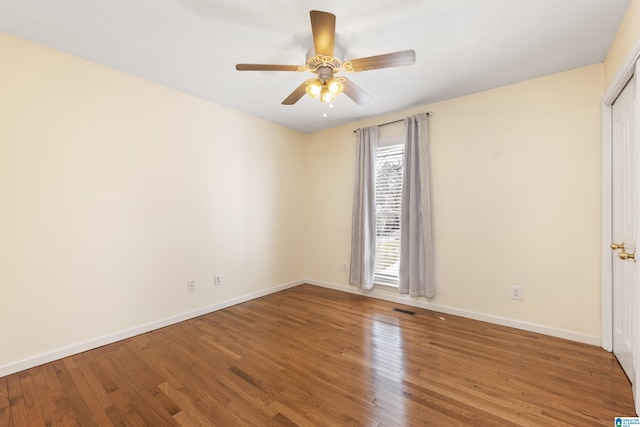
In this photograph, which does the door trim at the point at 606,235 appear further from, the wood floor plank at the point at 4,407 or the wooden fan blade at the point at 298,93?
the wood floor plank at the point at 4,407

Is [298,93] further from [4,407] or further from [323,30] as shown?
[4,407]

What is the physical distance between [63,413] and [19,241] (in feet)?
4.33

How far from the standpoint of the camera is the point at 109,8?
70.6 inches

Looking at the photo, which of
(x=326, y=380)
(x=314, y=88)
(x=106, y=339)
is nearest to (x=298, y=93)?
(x=314, y=88)

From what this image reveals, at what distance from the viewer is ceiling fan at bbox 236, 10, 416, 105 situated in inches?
64.6

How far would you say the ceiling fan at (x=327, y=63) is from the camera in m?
1.64

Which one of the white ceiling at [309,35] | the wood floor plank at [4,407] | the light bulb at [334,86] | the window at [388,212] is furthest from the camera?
the window at [388,212]

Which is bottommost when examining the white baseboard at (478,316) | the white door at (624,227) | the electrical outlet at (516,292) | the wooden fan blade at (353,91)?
the white baseboard at (478,316)

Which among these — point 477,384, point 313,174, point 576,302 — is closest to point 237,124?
point 313,174

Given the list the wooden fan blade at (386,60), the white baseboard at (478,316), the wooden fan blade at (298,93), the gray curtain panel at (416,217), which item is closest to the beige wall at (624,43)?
the wooden fan blade at (386,60)

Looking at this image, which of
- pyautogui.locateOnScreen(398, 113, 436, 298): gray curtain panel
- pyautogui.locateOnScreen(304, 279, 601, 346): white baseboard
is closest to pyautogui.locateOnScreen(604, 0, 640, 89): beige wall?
pyautogui.locateOnScreen(398, 113, 436, 298): gray curtain panel

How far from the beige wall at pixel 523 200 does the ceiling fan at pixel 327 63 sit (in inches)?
64.9

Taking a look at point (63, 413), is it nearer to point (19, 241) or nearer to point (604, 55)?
point (19, 241)

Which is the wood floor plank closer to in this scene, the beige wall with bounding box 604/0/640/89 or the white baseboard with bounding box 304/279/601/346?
the white baseboard with bounding box 304/279/601/346
